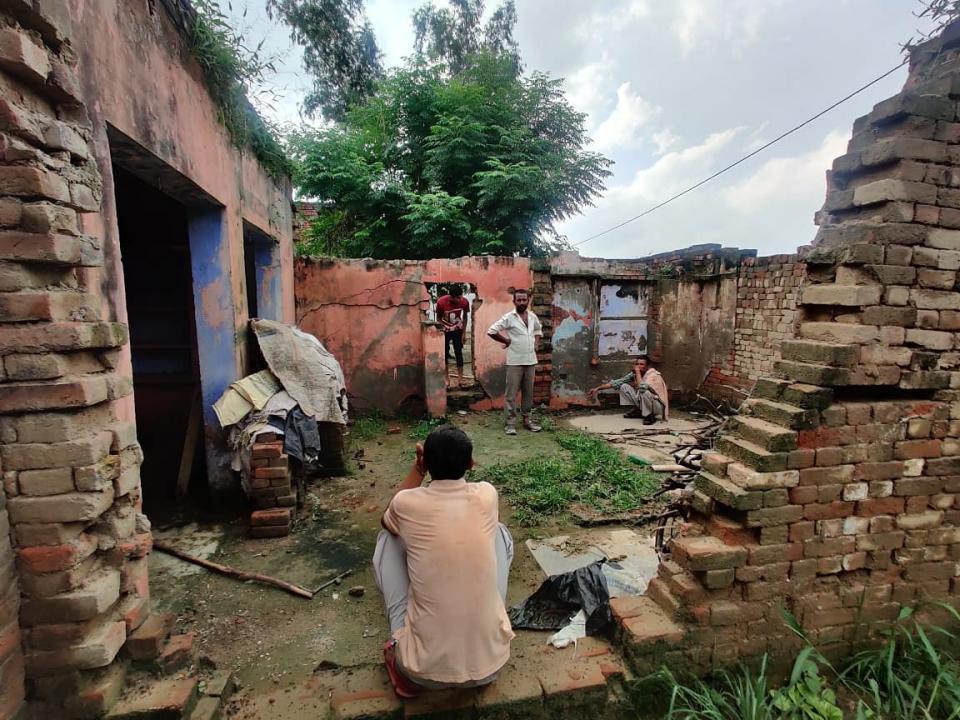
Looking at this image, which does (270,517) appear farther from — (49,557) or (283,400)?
(49,557)

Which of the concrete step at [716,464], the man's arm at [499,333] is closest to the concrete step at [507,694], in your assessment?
the concrete step at [716,464]

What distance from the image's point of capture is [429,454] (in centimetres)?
192

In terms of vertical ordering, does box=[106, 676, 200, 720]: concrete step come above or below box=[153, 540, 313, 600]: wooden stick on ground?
above

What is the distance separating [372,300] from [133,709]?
5.58 metres

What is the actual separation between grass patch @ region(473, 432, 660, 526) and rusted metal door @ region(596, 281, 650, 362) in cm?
298

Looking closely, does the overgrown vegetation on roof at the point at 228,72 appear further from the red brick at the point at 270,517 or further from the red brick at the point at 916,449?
the red brick at the point at 916,449

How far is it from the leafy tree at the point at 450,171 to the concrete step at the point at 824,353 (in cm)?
853

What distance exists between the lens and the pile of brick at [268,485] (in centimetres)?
357

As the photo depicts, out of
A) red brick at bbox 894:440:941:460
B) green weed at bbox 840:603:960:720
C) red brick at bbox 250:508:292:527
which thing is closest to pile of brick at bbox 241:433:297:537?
red brick at bbox 250:508:292:527

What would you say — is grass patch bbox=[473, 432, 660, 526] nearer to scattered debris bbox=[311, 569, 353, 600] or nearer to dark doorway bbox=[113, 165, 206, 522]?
scattered debris bbox=[311, 569, 353, 600]

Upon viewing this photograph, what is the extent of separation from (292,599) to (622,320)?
21.7ft

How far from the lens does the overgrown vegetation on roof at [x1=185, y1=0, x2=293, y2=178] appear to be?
334 centimetres

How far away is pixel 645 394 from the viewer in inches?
276

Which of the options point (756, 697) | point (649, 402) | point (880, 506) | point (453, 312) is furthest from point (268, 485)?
point (649, 402)
